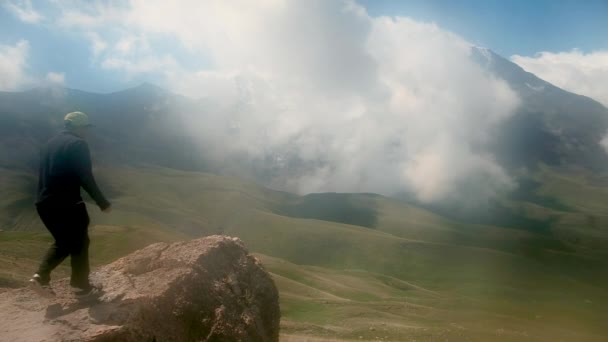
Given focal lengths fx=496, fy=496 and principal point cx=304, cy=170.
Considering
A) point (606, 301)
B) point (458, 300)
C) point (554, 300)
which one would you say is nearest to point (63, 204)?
point (458, 300)

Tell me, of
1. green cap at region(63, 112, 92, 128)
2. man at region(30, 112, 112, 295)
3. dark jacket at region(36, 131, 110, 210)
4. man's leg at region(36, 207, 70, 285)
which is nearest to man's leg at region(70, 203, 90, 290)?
man at region(30, 112, 112, 295)

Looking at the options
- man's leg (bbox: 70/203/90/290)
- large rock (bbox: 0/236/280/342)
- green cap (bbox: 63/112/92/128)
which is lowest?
large rock (bbox: 0/236/280/342)

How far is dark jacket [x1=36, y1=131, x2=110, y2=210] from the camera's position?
37.8 ft

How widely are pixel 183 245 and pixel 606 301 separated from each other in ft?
626

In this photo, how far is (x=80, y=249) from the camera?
11.9 metres

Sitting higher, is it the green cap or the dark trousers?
the green cap

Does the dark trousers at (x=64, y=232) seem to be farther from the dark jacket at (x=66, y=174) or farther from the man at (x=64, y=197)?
the dark jacket at (x=66, y=174)

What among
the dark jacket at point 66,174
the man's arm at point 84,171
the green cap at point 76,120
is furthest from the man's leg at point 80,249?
the green cap at point 76,120

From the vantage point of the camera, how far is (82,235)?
469 inches

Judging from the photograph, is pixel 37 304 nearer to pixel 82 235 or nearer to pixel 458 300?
pixel 82 235

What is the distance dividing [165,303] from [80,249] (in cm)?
248

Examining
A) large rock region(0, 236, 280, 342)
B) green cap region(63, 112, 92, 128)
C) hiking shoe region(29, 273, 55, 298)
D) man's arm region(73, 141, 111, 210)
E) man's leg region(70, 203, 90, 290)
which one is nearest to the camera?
large rock region(0, 236, 280, 342)

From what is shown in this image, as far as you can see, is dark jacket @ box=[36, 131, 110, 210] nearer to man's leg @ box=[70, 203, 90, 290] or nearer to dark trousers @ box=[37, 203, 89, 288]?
dark trousers @ box=[37, 203, 89, 288]

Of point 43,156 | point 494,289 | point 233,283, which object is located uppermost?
point 43,156
